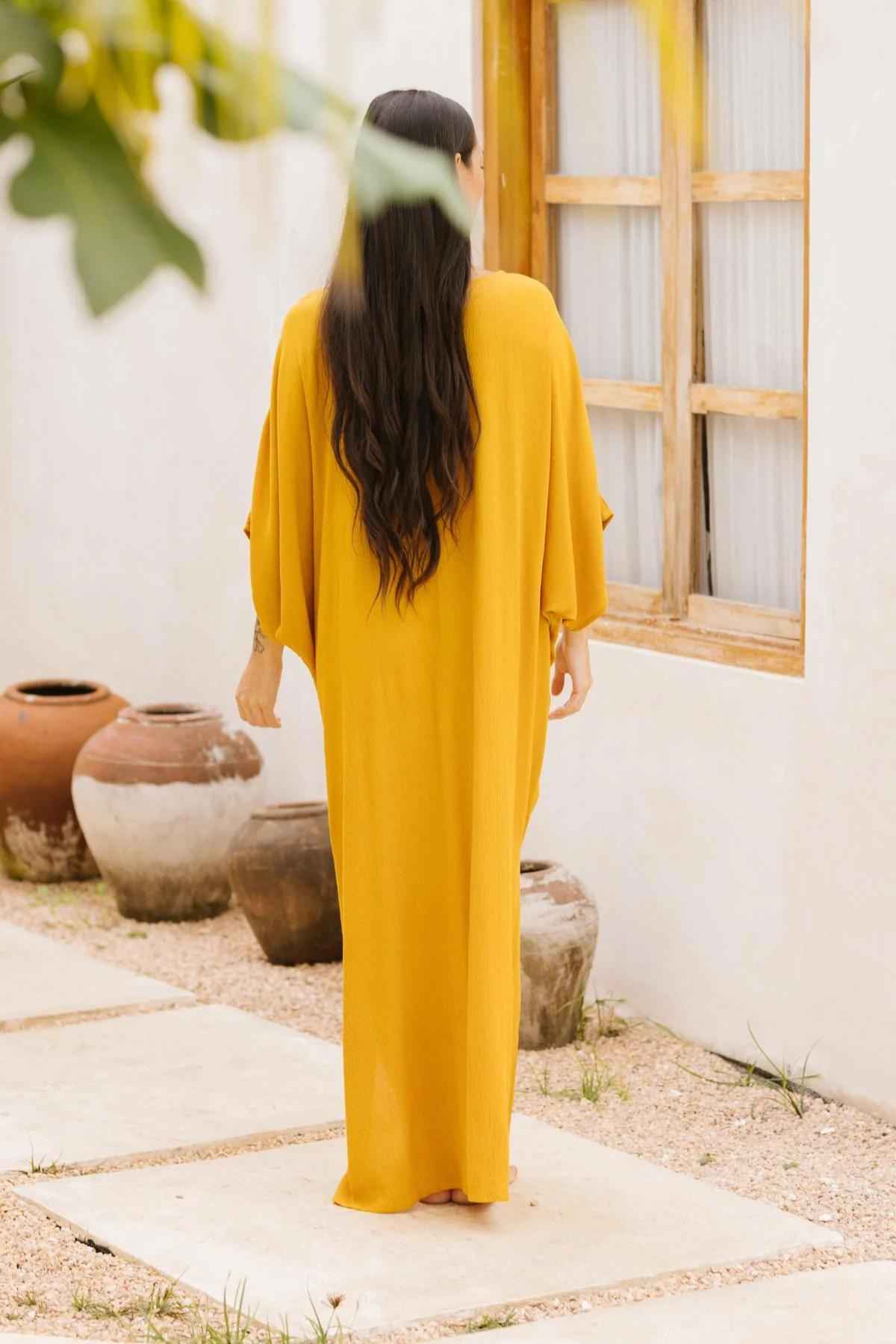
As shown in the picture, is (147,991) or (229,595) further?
(229,595)

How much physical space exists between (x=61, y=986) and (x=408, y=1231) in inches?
73.6

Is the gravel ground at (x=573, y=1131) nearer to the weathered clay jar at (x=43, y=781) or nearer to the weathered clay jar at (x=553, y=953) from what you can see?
the weathered clay jar at (x=553, y=953)

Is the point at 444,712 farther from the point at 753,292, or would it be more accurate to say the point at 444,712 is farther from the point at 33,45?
the point at 33,45

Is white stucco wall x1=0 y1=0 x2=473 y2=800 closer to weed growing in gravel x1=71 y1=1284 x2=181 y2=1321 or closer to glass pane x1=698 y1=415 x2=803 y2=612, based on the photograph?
glass pane x1=698 y1=415 x2=803 y2=612

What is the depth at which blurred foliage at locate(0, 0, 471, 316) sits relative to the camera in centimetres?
49

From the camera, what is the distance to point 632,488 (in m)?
4.52

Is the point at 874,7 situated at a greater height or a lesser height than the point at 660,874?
greater

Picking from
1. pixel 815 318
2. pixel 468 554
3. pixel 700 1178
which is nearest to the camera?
pixel 468 554

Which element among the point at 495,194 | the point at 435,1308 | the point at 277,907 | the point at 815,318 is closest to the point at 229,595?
the point at 277,907

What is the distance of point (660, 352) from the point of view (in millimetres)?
4395

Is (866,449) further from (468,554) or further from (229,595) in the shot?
(229,595)

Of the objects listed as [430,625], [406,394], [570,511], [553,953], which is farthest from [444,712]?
[553,953]

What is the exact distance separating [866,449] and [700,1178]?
1.37 meters

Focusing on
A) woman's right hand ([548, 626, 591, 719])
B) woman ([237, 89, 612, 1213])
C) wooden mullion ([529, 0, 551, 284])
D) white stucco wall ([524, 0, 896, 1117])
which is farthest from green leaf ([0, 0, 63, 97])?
wooden mullion ([529, 0, 551, 284])
